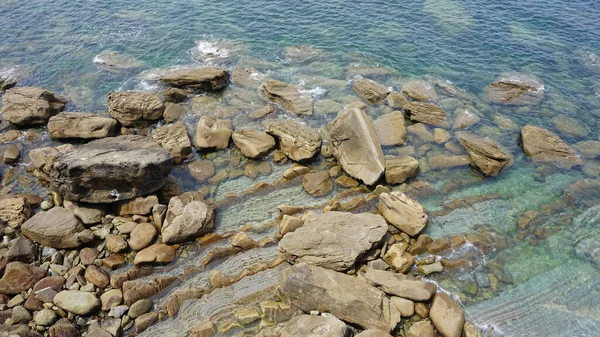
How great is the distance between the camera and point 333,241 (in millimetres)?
17344

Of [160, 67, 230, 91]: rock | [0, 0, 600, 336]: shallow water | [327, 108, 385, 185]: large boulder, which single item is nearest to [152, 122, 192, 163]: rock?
[0, 0, 600, 336]: shallow water

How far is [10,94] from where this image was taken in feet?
89.0

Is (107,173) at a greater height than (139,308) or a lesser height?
greater

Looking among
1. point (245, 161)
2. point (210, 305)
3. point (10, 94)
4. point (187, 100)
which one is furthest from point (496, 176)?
point (10, 94)

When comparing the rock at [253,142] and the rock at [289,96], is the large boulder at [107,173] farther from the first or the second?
the rock at [289,96]

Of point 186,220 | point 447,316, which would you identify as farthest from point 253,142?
point 447,316

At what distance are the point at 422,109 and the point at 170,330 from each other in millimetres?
21060

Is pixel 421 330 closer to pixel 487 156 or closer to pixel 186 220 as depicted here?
pixel 186 220

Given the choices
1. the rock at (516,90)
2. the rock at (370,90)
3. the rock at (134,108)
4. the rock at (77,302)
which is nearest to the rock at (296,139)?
the rock at (370,90)

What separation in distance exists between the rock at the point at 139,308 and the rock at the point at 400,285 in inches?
365

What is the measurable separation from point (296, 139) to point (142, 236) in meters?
10.3

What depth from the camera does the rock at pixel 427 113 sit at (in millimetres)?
26734

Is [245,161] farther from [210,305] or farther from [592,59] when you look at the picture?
[592,59]

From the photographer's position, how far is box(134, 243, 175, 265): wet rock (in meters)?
17.5
